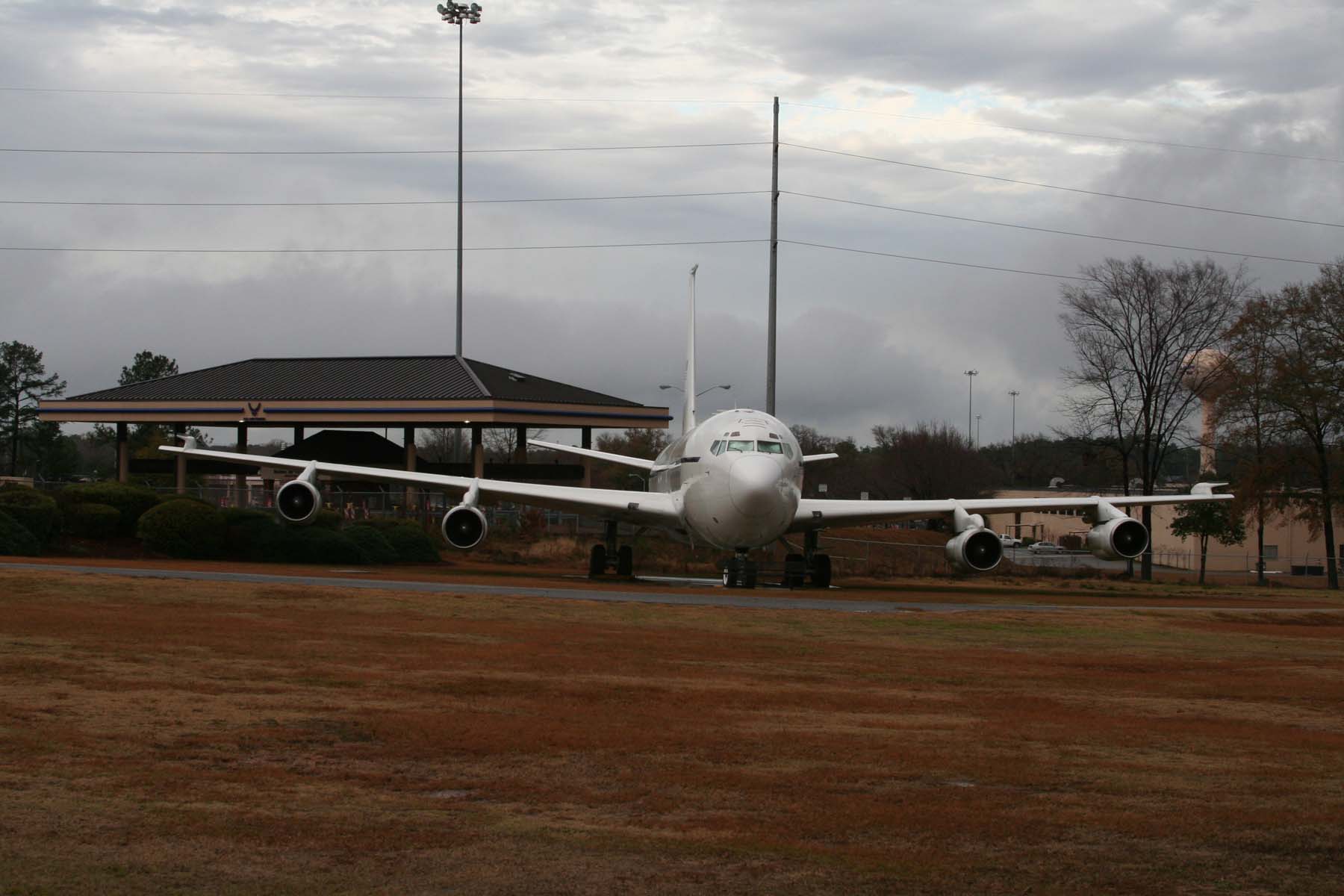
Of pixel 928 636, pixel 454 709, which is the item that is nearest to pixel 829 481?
pixel 928 636

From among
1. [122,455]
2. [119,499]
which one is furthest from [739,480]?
[122,455]

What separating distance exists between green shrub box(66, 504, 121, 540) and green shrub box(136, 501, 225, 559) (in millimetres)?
971

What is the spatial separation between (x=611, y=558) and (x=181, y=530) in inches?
449

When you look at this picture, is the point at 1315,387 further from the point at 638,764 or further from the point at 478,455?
the point at 638,764

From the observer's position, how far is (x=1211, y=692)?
13.9 meters

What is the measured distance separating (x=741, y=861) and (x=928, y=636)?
13.1m

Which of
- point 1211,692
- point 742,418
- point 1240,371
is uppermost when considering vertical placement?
point 1240,371

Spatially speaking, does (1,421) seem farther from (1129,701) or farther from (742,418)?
(1129,701)

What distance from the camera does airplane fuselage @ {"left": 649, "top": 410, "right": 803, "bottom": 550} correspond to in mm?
29828

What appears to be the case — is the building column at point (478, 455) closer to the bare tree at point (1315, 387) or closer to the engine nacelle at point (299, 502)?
the engine nacelle at point (299, 502)

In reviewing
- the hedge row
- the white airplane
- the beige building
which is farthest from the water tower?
the hedge row

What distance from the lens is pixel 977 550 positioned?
32.2m

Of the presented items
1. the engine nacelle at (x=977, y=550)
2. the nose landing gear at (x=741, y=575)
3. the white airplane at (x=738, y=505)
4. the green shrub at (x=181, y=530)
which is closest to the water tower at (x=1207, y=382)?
the white airplane at (x=738, y=505)

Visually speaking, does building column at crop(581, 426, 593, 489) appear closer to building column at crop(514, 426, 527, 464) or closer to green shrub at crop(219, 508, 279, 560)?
building column at crop(514, 426, 527, 464)
